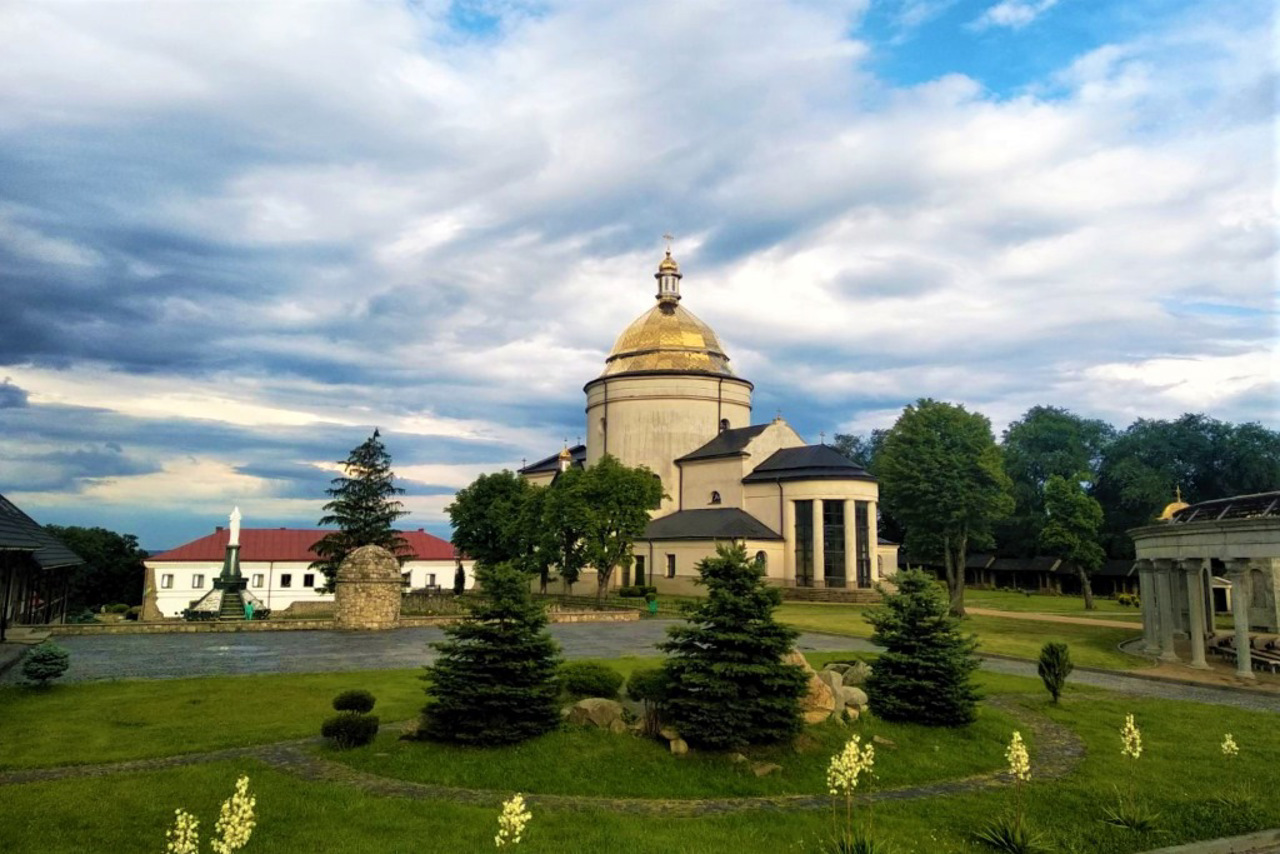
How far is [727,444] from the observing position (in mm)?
59844

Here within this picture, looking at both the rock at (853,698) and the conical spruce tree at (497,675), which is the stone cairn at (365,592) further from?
the rock at (853,698)

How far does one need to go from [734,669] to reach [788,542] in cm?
4231

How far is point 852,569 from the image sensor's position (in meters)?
52.3

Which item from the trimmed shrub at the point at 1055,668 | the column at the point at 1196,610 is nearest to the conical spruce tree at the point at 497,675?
the trimmed shrub at the point at 1055,668

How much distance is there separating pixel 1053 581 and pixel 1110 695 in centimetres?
6150

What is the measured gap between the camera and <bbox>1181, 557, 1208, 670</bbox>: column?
24.3 meters

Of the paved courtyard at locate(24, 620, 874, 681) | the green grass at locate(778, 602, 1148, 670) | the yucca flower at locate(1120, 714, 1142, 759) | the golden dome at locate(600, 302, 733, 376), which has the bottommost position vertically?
the green grass at locate(778, 602, 1148, 670)

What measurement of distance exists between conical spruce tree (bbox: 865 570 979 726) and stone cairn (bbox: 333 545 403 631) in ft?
76.1

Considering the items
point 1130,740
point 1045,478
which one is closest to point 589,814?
point 1130,740

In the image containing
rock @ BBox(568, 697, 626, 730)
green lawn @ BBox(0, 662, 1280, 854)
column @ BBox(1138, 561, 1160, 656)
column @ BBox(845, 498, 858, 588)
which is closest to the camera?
green lawn @ BBox(0, 662, 1280, 854)

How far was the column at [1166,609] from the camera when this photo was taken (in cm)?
2580

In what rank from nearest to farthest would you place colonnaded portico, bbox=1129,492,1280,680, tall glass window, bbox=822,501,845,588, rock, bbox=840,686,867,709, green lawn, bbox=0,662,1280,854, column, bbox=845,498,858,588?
green lawn, bbox=0,662,1280,854
rock, bbox=840,686,867,709
colonnaded portico, bbox=1129,492,1280,680
column, bbox=845,498,858,588
tall glass window, bbox=822,501,845,588

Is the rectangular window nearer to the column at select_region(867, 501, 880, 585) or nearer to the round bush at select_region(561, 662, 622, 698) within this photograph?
the column at select_region(867, 501, 880, 585)

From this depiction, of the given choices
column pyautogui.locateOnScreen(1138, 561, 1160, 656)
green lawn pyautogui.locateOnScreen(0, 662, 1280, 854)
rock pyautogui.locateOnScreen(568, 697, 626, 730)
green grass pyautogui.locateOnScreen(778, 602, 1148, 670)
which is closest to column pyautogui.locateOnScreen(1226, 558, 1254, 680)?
green grass pyautogui.locateOnScreen(778, 602, 1148, 670)
